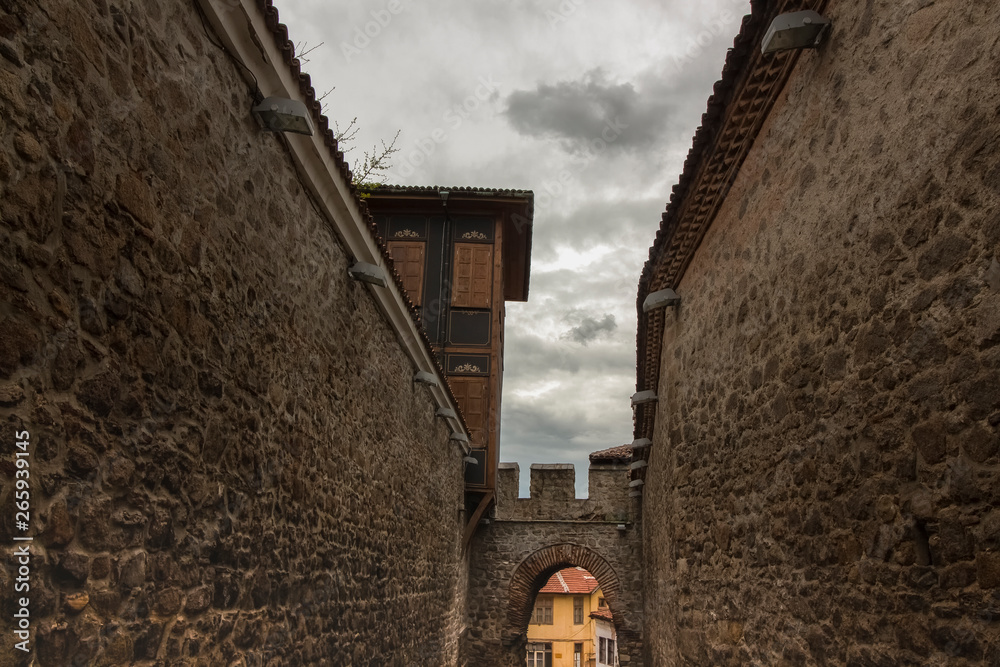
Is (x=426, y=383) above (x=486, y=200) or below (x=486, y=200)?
below

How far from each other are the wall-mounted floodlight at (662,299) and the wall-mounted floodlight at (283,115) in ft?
12.6

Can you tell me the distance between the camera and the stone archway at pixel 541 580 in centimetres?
1388

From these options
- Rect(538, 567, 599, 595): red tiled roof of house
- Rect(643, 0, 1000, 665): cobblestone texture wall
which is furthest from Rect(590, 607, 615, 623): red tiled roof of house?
Rect(643, 0, 1000, 665): cobblestone texture wall

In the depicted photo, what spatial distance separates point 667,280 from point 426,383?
9.08 feet

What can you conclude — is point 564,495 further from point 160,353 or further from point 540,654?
point 540,654

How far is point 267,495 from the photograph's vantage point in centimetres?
388

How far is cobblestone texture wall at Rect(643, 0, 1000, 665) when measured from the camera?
2.47 m

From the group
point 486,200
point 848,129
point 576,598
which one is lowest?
point 576,598

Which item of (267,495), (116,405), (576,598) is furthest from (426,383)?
(576,598)

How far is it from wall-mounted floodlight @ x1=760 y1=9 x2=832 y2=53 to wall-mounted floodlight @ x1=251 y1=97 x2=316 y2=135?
2.32 m

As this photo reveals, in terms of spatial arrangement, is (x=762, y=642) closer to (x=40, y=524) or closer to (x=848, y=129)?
(x=848, y=129)

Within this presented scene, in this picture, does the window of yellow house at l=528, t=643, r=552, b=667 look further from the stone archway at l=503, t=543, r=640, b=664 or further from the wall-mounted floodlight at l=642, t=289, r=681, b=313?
the wall-mounted floodlight at l=642, t=289, r=681, b=313

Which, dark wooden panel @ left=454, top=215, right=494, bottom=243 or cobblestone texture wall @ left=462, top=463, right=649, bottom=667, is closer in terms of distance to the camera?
dark wooden panel @ left=454, top=215, right=494, bottom=243

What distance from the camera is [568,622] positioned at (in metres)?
28.6
